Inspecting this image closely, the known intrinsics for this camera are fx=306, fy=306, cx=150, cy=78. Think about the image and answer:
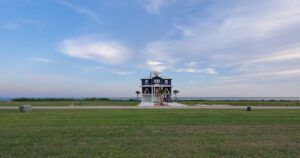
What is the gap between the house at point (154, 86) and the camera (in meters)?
47.0

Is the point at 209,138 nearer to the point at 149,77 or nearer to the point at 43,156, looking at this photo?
the point at 43,156

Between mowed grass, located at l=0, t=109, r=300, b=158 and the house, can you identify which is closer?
mowed grass, located at l=0, t=109, r=300, b=158

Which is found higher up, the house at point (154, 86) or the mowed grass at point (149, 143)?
the house at point (154, 86)

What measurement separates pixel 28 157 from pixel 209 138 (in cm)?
518

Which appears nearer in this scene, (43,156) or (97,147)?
(43,156)

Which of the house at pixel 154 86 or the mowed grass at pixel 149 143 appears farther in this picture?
the house at pixel 154 86

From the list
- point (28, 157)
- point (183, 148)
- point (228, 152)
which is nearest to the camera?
point (28, 157)

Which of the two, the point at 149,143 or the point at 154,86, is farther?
the point at 154,86

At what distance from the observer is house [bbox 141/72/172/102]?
154ft

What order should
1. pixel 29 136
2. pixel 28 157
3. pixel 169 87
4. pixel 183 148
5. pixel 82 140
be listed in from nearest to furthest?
pixel 28 157 → pixel 183 148 → pixel 82 140 → pixel 29 136 → pixel 169 87

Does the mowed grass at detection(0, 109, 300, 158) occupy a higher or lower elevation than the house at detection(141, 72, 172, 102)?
lower

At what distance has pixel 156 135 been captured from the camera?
9969 millimetres

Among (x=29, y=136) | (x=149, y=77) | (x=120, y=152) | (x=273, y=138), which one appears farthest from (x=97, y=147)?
(x=149, y=77)

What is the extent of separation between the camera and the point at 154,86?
155 ft
